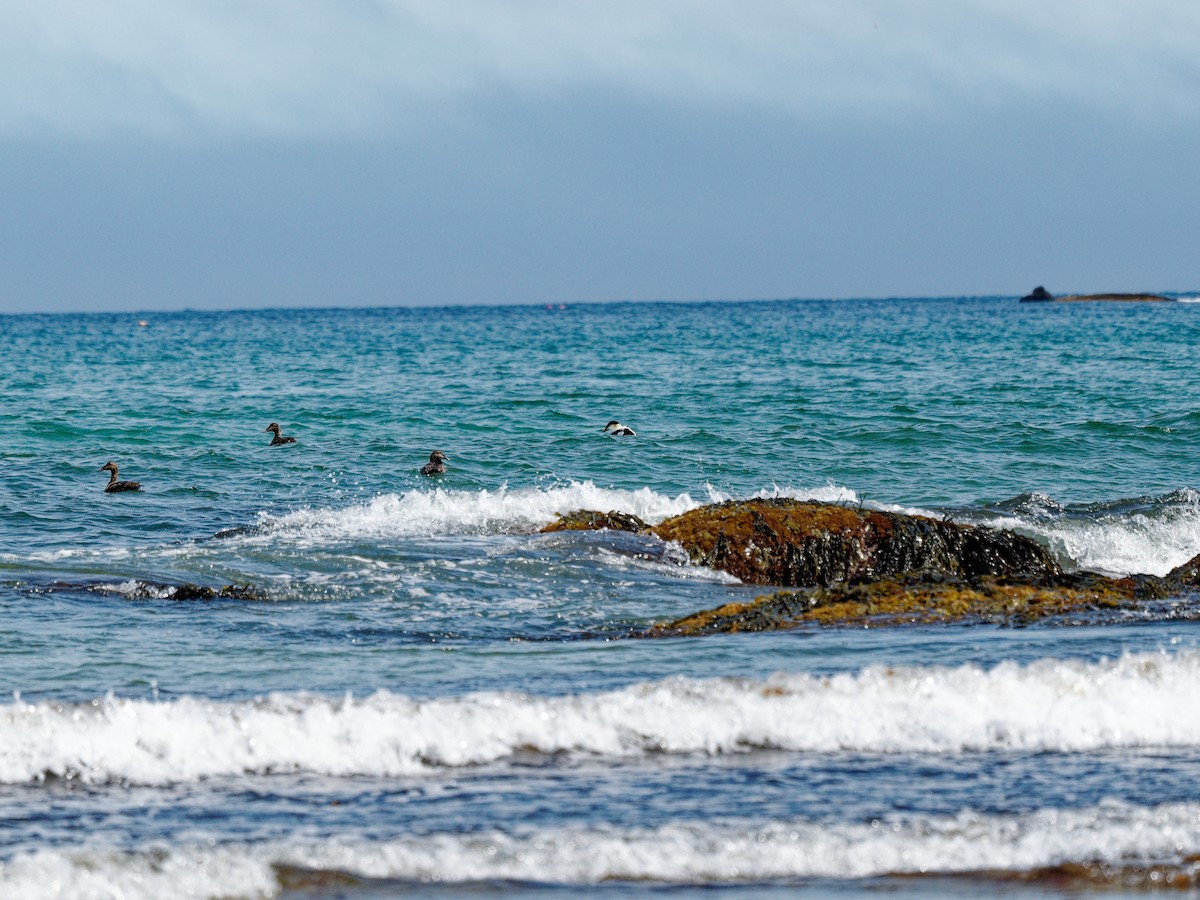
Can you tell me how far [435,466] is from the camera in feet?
67.3

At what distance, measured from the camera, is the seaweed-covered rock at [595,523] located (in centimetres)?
1401

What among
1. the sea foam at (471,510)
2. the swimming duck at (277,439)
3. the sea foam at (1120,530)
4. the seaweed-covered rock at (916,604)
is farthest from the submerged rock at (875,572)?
the swimming duck at (277,439)

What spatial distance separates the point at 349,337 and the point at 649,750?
7371cm

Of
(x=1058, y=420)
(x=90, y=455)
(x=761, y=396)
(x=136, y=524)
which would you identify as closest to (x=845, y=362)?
(x=761, y=396)

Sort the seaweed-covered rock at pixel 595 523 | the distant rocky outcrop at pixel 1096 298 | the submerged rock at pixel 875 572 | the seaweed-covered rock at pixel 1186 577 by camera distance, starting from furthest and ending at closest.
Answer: the distant rocky outcrop at pixel 1096 298 → the seaweed-covered rock at pixel 595 523 → the seaweed-covered rock at pixel 1186 577 → the submerged rock at pixel 875 572

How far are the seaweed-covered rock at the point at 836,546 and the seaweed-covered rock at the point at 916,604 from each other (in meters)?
1.68

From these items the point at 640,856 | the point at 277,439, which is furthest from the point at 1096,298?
the point at 640,856

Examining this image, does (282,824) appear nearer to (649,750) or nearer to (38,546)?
(649,750)

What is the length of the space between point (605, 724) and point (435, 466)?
42.3 ft

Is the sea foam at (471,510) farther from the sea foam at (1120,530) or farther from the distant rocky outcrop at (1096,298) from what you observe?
the distant rocky outcrop at (1096,298)

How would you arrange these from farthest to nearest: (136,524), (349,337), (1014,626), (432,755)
→ (349,337)
(136,524)
(1014,626)
(432,755)

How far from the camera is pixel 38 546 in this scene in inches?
557

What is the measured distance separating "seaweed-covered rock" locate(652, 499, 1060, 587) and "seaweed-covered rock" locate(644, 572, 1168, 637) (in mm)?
1678

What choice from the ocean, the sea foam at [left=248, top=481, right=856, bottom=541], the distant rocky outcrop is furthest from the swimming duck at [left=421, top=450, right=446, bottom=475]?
the distant rocky outcrop
